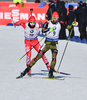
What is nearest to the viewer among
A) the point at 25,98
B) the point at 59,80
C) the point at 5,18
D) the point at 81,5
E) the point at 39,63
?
the point at 25,98

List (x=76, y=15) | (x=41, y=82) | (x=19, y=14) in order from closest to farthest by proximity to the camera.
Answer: (x=41, y=82) → (x=76, y=15) → (x=19, y=14)

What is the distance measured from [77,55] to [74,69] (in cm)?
281

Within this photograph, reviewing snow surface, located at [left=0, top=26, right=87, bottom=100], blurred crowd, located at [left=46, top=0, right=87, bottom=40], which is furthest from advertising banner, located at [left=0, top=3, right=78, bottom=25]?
snow surface, located at [left=0, top=26, right=87, bottom=100]

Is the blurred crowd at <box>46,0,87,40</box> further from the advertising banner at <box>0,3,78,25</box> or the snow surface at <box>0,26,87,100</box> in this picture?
the advertising banner at <box>0,3,78,25</box>

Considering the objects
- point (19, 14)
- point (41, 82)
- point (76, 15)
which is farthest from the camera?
point (19, 14)

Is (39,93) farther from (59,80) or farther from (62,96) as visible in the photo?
(59,80)

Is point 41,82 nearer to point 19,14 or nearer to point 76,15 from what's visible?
point 76,15

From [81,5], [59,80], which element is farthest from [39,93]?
[81,5]

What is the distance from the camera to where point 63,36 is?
1838 cm

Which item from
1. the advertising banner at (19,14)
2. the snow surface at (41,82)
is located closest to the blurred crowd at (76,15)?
the snow surface at (41,82)

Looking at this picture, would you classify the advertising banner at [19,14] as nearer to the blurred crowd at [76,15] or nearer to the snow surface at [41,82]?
the blurred crowd at [76,15]

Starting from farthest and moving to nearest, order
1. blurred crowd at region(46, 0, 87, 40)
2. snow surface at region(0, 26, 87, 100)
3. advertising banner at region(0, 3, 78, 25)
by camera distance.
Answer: advertising banner at region(0, 3, 78, 25) → blurred crowd at region(46, 0, 87, 40) → snow surface at region(0, 26, 87, 100)

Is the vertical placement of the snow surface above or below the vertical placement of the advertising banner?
below

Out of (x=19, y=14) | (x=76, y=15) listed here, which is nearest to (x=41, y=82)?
(x=76, y=15)
